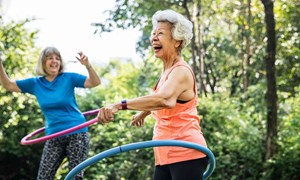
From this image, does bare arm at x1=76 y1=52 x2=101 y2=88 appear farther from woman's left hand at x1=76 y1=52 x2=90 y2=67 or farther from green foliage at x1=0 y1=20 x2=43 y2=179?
green foliage at x1=0 y1=20 x2=43 y2=179

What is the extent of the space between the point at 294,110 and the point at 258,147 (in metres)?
0.75

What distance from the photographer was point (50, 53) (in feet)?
13.7

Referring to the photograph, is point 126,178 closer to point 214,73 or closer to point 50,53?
point 50,53

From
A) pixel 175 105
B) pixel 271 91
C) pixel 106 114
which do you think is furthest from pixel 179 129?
pixel 271 91

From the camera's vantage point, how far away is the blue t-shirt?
4.10m

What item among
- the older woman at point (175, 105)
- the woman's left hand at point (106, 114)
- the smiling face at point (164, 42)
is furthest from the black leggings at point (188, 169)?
the smiling face at point (164, 42)

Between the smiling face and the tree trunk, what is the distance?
3591 mm

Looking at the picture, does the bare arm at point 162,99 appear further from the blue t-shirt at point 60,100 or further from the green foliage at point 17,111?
the green foliage at point 17,111

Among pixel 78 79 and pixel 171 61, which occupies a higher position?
pixel 171 61

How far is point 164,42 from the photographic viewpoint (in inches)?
118

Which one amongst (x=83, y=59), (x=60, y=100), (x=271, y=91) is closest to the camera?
(x=83, y=59)

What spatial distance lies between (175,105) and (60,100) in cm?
146

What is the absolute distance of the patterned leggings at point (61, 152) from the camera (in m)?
4.05

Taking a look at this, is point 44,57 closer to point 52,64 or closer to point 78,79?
point 52,64
